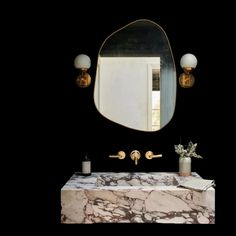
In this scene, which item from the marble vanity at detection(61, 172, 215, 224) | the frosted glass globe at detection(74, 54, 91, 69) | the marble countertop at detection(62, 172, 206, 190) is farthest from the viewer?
the frosted glass globe at detection(74, 54, 91, 69)

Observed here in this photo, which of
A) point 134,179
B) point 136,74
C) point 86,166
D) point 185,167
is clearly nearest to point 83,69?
point 136,74

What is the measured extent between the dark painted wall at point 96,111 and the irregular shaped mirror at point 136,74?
0.20ft

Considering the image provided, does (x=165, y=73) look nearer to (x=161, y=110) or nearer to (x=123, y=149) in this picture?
(x=161, y=110)

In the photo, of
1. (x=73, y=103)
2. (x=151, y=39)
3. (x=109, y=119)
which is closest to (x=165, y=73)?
(x=151, y=39)

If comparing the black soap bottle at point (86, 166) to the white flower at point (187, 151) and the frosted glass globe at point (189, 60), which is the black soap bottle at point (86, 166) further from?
the frosted glass globe at point (189, 60)

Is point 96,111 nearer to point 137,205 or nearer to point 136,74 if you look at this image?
point 136,74

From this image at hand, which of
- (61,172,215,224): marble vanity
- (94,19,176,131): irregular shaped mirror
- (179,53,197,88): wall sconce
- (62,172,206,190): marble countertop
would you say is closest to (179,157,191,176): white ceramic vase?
(62,172,206,190): marble countertop

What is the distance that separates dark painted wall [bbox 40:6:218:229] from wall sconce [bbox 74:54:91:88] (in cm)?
4

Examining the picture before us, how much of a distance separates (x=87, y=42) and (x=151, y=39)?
0.46 m

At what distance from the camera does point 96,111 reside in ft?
9.06

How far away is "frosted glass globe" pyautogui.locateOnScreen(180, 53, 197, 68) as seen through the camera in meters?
2.69

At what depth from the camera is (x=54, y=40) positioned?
2770 millimetres

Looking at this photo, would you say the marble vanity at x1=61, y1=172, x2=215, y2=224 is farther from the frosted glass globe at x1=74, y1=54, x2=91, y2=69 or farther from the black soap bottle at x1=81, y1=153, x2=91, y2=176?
the frosted glass globe at x1=74, y1=54, x2=91, y2=69

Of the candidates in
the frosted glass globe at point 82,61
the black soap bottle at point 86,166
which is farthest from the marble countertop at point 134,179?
the frosted glass globe at point 82,61
